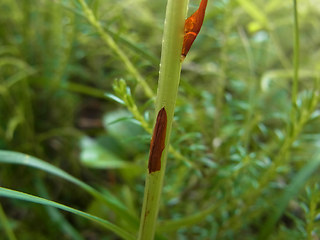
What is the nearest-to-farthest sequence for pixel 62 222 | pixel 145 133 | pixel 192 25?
pixel 192 25 < pixel 62 222 < pixel 145 133

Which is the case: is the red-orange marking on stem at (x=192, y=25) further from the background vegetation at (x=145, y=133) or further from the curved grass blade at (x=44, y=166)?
the curved grass blade at (x=44, y=166)

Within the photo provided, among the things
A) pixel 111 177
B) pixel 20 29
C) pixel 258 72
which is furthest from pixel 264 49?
pixel 20 29

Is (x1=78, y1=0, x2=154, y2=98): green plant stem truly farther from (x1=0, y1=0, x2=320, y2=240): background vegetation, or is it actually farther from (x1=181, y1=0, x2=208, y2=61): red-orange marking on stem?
(x1=181, y1=0, x2=208, y2=61): red-orange marking on stem

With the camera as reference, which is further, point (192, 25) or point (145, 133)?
point (145, 133)

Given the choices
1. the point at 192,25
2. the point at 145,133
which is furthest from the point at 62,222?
the point at 192,25

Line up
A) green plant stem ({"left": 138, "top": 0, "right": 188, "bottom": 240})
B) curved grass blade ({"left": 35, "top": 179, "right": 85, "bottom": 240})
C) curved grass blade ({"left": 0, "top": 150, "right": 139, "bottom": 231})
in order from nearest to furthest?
green plant stem ({"left": 138, "top": 0, "right": 188, "bottom": 240}), curved grass blade ({"left": 0, "top": 150, "right": 139, "bottom": 231}), curved grass blade ({"left": 35, "top": 179, "right": 85, "bottom": 240})

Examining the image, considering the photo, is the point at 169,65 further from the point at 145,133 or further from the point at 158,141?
the point at 145,133

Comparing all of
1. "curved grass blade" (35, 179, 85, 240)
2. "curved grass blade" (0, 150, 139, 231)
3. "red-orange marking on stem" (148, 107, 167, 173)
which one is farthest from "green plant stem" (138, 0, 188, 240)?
"curved grass blade" (35, 179, 85, 240)

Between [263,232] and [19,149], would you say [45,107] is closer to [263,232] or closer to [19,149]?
[19,149]
